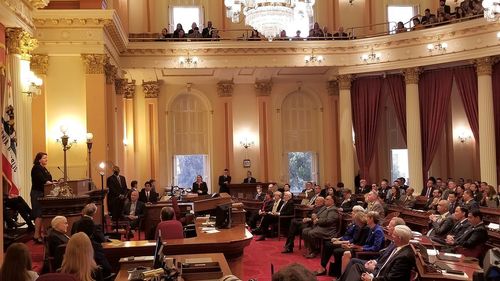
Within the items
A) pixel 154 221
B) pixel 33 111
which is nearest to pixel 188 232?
pixel 154 221

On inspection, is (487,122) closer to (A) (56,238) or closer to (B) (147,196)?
(B) (147,196)

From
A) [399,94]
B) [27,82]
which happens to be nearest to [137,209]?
[27,82]

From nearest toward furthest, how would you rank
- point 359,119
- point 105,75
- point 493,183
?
point 105,75 → point 493,183 → point 359,119

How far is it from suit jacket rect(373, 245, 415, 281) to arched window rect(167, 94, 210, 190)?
16764 millimetres

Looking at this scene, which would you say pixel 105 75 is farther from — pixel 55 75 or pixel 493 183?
pixel 493 183

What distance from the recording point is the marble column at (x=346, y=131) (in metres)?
20.7

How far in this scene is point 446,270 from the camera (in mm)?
6309

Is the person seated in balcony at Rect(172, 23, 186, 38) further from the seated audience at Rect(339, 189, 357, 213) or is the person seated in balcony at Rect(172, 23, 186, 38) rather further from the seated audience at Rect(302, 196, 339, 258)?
the seated audience at Rect(302, 196, 339, 258)

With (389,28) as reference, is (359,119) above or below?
below

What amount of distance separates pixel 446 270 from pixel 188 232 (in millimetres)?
4954

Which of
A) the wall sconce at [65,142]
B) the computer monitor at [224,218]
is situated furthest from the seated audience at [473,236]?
Result: the wall sconce at [65,142]

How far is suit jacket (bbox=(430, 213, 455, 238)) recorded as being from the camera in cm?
977

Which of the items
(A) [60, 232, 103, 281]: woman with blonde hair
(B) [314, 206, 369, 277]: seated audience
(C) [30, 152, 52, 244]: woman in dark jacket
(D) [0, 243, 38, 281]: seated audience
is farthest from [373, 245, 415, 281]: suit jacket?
(C) [30, 152, 52, 244]: woman in dark jacket

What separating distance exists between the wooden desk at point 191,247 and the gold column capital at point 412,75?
41.5ft
